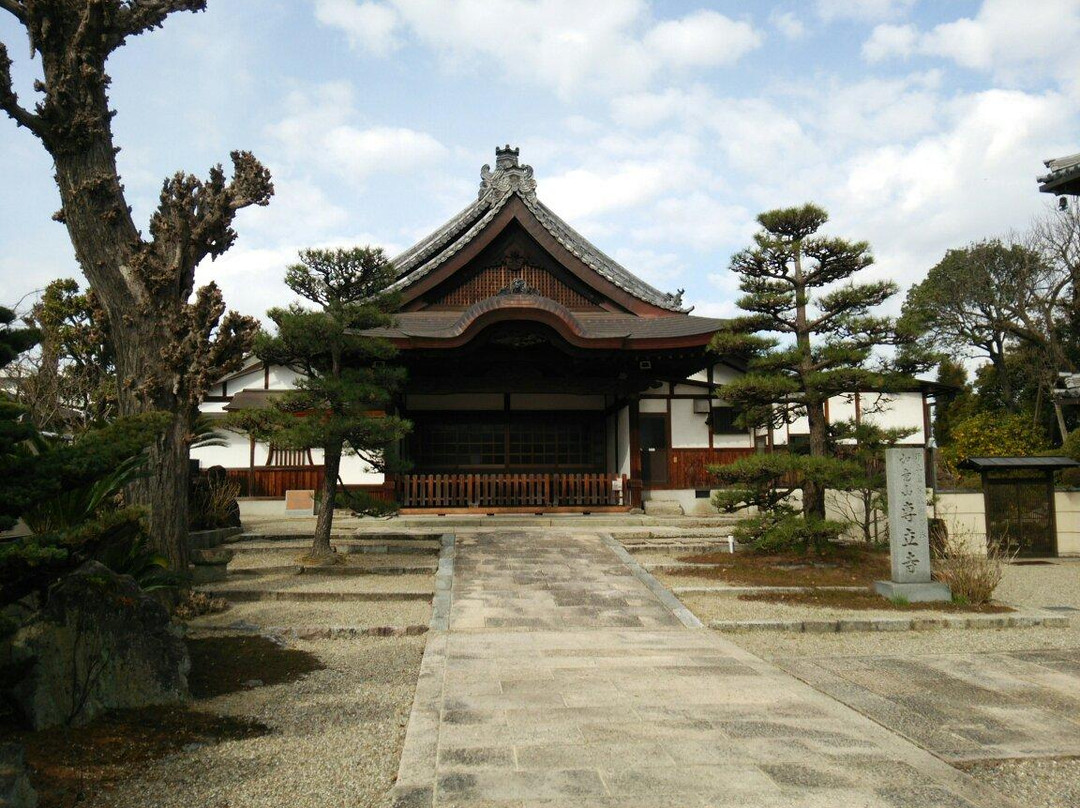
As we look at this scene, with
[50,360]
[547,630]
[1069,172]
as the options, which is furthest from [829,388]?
[50,360]

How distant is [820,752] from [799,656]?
2576mm

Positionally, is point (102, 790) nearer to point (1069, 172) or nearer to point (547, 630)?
point (547, 630)

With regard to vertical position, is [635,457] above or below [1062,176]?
below

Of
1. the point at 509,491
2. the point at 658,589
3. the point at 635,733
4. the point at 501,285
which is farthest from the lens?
the point at 501,285

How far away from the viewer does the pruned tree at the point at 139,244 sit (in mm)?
7672

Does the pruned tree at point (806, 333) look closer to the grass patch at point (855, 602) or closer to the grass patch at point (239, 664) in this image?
the grass patch at point (855, 602)

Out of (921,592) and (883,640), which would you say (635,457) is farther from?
(883,640)

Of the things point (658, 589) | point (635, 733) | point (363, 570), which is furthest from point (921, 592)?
point (363, 570)

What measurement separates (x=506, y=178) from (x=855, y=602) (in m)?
16.3

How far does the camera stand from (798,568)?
10703 millimetres

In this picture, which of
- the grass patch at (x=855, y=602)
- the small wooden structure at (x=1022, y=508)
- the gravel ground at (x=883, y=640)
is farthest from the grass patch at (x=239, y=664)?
the small wooden structure at (x=1022, y=508)

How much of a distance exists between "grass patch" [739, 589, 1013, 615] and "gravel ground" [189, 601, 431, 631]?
4.01 m

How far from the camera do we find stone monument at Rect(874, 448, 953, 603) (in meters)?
8.90

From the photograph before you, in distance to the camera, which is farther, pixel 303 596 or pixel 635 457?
pixel 635 457
